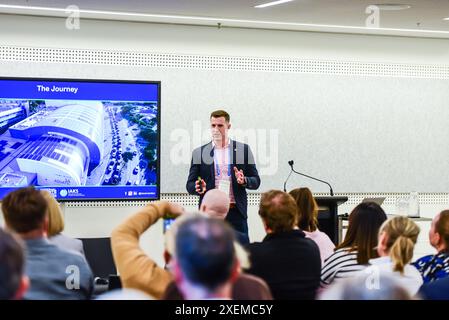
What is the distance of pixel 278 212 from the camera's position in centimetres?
328

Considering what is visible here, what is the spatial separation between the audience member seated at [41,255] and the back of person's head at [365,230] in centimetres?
Answer: 141

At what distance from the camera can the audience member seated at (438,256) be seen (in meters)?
3.33

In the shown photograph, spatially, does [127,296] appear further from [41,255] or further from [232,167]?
[232,167]

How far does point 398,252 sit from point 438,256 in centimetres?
43

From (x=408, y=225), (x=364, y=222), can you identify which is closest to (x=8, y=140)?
(x=364, y=222)

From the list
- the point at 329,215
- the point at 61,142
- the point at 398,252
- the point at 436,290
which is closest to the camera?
the point at 436,290

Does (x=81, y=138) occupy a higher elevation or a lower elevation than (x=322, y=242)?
higher

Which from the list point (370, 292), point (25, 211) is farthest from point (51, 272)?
point (370, 292)

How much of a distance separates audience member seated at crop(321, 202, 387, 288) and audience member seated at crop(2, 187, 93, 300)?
1.30 m

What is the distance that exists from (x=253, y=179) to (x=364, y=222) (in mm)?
2278

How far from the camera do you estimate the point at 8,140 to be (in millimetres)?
5855

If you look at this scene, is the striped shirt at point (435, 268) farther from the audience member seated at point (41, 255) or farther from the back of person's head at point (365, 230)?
the audience member seated at point (41, 255)

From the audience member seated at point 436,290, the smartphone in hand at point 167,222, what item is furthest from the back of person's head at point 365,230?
the smartphone in hand at point 167,222

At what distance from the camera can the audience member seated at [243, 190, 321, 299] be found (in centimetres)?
306
